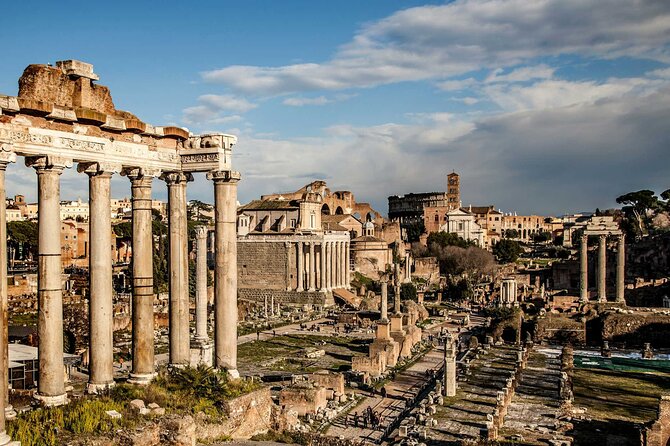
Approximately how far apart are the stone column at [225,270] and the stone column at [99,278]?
8.69ft

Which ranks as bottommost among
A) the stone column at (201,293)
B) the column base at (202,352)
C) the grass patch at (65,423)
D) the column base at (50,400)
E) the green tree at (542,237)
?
the green tree at (542,237)

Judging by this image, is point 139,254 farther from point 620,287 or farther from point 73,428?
point 620,287

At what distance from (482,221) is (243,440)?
125 meters

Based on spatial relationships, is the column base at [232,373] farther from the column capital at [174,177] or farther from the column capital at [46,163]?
the column capital at [46,163]

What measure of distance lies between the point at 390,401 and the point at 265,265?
4105cm

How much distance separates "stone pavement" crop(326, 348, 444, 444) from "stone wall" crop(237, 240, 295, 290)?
2867 cm

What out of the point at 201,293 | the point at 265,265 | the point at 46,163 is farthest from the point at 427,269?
the point at 46,163

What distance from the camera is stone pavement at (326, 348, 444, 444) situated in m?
23.6

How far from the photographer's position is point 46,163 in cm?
1245

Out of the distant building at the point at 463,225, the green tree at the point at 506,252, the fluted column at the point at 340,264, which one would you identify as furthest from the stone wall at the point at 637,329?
the distant building at the point at 463,225

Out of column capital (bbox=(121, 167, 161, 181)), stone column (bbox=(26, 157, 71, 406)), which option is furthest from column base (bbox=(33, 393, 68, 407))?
column capital (bbox=(121, 167, 161, 181))

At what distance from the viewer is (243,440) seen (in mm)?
14180

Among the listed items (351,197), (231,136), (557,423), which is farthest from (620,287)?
(351,197)

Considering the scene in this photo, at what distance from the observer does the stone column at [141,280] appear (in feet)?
48.1
